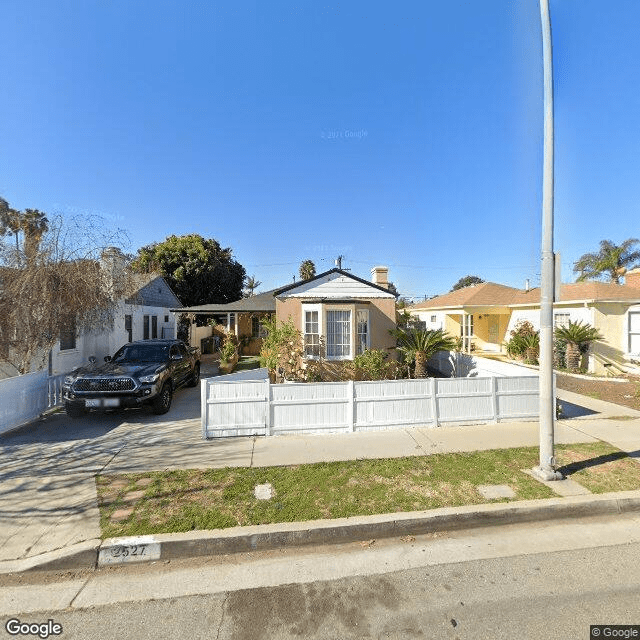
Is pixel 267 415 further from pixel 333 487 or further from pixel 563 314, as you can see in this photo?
pixel 563 314

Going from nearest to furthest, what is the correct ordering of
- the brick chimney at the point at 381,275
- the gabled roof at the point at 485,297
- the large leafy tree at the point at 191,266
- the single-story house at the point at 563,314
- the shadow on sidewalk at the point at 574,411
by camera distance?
the shadow on sidewalk at the point at 574,411 → the single-story house at the point at 563,314 → the brick chimney at the point at 381,275 → the gabled roof at the point at 485,297 → the large leafy tree at the point at 191,266

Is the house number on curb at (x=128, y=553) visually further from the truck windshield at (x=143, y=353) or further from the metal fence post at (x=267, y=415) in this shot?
the truck windshield at (x=143, y=353)

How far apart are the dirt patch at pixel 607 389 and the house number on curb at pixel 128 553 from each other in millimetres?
10550

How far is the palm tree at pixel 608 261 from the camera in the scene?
76.9 feet

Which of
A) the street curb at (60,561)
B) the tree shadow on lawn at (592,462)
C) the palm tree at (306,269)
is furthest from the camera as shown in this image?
the palm tree at (306,269)

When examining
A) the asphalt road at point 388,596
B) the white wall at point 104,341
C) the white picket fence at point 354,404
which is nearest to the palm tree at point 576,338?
the white picket fence at point 354,404

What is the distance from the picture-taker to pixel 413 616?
2.63 meters

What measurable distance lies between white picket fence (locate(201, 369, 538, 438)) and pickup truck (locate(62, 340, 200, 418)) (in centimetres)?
213

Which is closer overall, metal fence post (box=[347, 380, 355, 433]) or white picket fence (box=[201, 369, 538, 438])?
white picket fence (box=[201, 369, 538, 438])

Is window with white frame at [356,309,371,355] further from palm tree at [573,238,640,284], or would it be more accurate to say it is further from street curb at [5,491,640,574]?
palm tree at [573,238,640,284]

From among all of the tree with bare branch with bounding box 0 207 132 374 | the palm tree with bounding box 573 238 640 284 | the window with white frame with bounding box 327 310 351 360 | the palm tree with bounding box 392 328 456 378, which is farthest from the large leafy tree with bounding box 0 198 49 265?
the palm tree with bounding box 573 238 640 284

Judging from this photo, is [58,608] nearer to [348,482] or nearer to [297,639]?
[297,639]

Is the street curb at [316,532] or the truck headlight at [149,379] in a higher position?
the truck headlight at [149,379]

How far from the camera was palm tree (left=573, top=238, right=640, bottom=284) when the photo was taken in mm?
23453
